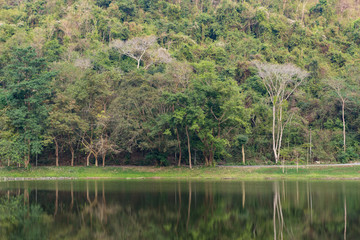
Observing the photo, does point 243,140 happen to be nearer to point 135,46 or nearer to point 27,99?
point 135,46

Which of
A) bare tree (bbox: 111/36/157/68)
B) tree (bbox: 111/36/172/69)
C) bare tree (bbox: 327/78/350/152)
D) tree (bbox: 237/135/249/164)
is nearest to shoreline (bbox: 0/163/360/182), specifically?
tree (bbox: 237/135/249/164)

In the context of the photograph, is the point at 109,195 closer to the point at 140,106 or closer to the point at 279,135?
the point at 140,106

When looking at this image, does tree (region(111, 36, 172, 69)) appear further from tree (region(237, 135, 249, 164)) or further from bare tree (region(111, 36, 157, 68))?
tree (region(237, 135, 249, 164))

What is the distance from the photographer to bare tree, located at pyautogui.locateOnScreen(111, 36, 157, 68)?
71062mm

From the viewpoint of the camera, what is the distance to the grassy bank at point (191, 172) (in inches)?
1953

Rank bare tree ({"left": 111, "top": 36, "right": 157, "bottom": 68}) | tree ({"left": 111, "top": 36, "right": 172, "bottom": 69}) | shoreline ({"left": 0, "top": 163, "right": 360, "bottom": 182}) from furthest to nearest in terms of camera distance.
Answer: bare tree ({"left": 111, "top": 36, "right": 157, "bottom": 68}) → tree ({"left": 111, "top": 36, "right": 172, "bottom": 69}) → shoreline ({"left": 0, "top": 163, "right": 360, "bottom": 182})

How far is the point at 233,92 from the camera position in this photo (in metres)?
54.1

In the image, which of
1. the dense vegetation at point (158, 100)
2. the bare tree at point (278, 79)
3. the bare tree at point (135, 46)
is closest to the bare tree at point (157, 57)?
the dense vegetation at point (158, 100)

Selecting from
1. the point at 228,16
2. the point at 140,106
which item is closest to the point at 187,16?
the point at 228,16

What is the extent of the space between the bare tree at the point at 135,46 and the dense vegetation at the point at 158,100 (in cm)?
19

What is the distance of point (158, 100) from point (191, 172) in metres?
10.3

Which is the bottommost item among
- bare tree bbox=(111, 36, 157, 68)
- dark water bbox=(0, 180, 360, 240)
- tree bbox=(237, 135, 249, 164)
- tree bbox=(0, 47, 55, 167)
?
dark water bbox=(0, 180, 360, 240)

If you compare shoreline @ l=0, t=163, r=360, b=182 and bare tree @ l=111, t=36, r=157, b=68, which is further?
bare tree @ l=111, t=36, r=157, b=68

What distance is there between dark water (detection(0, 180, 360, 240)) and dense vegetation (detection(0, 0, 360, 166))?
19.2 metres
